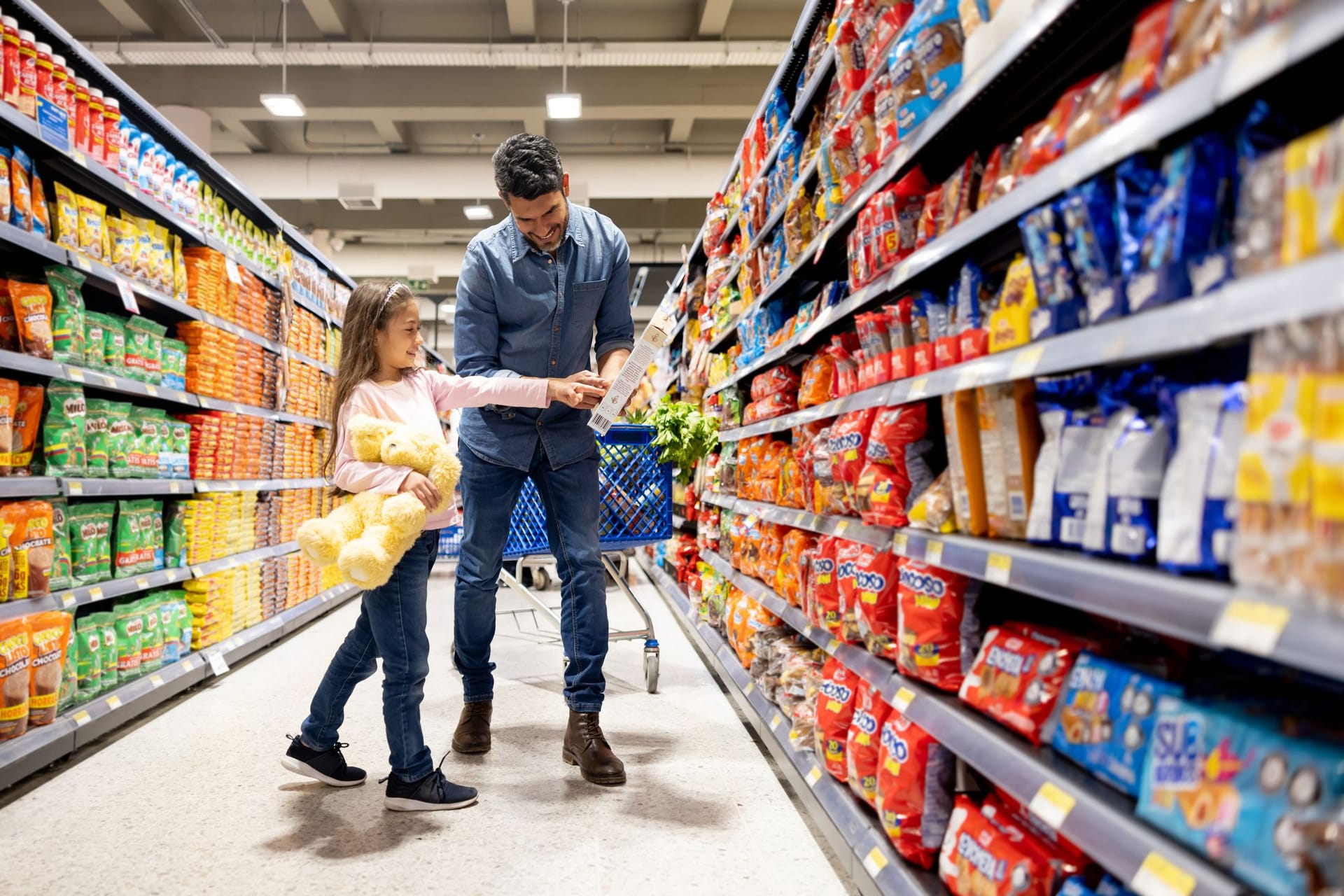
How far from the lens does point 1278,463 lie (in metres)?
0.77

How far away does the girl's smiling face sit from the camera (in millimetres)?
2166

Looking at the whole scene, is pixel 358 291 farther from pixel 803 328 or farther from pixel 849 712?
pixel 849 712

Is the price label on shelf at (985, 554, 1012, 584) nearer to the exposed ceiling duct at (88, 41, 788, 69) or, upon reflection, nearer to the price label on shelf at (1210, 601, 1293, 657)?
the price label on shelf at (1210, 601, 1293, 657)

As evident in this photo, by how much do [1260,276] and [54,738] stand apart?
9.88 feet

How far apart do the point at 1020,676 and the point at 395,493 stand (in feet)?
4.71

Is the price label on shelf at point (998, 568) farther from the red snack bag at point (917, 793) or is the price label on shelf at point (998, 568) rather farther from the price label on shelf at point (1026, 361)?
the red snack bag at point (917, 793)

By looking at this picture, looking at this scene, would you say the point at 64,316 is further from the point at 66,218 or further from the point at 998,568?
the point at 998,568

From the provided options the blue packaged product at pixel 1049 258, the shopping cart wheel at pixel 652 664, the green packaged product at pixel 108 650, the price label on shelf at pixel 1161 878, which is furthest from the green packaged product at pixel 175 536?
the price label on shelf at pixel 1161 878

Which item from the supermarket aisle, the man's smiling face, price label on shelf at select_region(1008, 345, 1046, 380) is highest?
the man's smiling face

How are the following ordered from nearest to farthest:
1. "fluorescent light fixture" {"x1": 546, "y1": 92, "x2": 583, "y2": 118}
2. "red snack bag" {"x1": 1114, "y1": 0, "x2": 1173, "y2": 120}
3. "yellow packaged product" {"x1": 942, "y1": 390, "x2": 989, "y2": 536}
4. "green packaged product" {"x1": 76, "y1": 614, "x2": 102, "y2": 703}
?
"red snack bag" {"x1": 1114, "y1": 0, "x2": 1173, "y2": 120}
"yellow packaged product" {"x1": 942, "y1": 390, "x2": 989, "y2": 536}
"green packaged product" {"x1": 76, "y1": 614, "x2": 102, "y2": 703}
"fluorescent light fixture" {"x1": 546, "y1": 92, "x2": 583, "y2": 118}

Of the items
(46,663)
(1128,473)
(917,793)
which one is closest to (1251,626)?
(1128,473)

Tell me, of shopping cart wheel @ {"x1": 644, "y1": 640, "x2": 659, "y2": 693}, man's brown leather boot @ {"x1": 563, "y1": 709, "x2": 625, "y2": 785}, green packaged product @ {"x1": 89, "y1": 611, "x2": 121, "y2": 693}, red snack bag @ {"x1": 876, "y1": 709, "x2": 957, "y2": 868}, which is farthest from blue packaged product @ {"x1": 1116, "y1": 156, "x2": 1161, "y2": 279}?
green packaged product @ {"x1": 89, "y1": 611, "x2": 121, "y2": 693}

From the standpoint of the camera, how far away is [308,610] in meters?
4.94

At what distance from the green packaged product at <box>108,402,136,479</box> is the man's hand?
1782 mm
